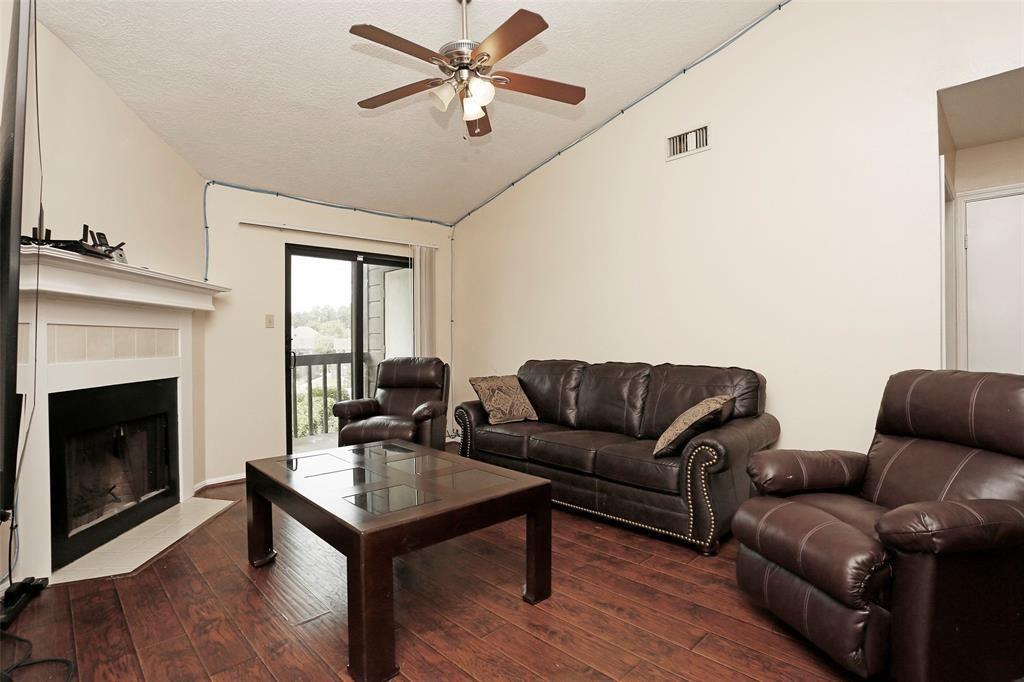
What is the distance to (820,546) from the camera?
1.61 m

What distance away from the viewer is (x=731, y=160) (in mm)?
3361

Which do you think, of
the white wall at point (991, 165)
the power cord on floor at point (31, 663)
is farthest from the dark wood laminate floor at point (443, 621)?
the white wall at point (991, 165)

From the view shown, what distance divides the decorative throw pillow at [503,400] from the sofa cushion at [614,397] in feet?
1.58

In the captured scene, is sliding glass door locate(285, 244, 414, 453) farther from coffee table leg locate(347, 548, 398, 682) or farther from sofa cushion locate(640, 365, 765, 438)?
coffee table leg locate(347, 548, 398, 682)

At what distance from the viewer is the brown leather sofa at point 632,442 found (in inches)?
102

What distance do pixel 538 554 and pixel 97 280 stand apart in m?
2.64

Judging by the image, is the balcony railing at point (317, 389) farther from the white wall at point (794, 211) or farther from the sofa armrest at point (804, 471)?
the sofa armrest at point (804, 471)

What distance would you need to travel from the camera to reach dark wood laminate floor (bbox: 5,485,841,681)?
1683 millimetres

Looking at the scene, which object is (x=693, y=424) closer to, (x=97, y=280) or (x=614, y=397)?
(x=614, y=397)

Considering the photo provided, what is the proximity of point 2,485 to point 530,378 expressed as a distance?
129 inches

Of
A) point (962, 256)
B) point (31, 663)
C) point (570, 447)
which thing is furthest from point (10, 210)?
point (962, 256)

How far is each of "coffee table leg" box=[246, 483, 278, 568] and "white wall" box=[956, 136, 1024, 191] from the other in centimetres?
458

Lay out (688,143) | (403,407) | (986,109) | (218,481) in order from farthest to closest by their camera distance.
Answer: (403,407)
(218,481)
(688,143)
(986,109)

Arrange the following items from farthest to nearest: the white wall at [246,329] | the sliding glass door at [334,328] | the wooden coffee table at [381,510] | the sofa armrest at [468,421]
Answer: the sliding glass door at [334,328]
the white wall at [246,329]
the sofa armrest at [468,421]
the wooden coffee table at [381,510]
